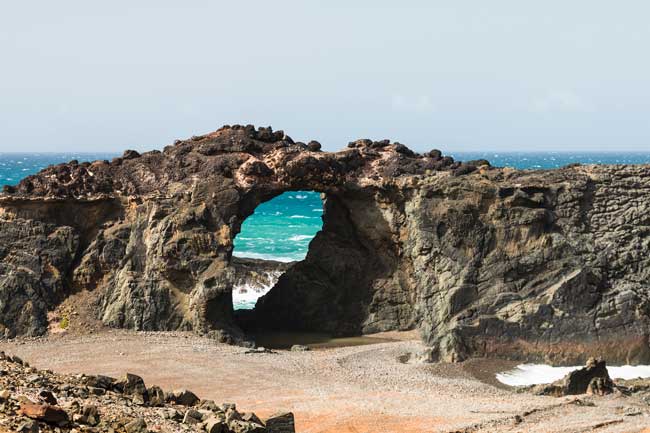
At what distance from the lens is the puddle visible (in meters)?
36.2

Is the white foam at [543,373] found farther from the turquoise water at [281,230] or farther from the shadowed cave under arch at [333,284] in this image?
the turquoise water at [281,230]

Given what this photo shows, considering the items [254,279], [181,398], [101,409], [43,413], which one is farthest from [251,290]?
[43,413]

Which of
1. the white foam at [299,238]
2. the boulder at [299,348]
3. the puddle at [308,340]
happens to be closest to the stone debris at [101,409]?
the boulder at [299,348]

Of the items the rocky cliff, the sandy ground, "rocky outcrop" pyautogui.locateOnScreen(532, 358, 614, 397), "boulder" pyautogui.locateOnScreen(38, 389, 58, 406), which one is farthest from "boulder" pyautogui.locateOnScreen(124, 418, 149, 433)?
the rocky cliff

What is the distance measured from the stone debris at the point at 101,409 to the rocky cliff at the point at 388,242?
47.6 feet

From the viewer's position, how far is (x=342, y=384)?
29.5m

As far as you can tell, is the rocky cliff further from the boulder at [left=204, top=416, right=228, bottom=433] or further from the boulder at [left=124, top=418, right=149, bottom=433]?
the boulder at [left=124, top=418, right=149, bottom=433]

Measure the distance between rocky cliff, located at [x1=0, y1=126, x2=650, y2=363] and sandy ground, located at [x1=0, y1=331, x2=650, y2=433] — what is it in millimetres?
1492

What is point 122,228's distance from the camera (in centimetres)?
3622

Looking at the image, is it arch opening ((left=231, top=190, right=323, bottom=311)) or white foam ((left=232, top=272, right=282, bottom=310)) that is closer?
white foam ((left=232, top=272, right=282, bottom=310))

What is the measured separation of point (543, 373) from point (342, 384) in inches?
279

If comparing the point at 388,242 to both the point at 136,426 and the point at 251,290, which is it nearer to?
the point at 251,290

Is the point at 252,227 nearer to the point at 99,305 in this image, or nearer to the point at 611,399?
the point at 99,305

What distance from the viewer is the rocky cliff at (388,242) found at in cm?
3344
